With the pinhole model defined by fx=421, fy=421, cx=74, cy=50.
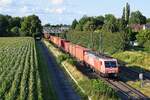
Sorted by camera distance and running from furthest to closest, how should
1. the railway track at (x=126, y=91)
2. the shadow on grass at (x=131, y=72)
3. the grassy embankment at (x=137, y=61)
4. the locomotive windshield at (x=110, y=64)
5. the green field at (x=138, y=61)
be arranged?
the green field at (x=138, y=61)
the grassy embankment at (x=137, y=61)
the shadow on grass at (x=131, y=72)
the locomotive windshield at (x=110, y=64)
the railway track at (x=126, y=91)

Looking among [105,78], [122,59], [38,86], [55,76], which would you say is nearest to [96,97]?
[38,86]

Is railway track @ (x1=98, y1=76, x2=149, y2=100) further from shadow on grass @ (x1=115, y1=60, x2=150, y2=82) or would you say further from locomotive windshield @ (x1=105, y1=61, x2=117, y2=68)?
shadow on grass @ (x1=115, y1=60, x2=150, y2=82)

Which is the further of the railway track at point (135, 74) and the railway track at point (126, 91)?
the railway track at point (135, 74)

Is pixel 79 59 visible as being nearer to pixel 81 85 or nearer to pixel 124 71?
pixel 124 71

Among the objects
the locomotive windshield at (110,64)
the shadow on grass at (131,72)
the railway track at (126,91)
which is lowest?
the shadow on grass at (131,72)

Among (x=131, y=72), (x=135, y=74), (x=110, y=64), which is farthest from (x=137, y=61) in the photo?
(x=110, y=64)

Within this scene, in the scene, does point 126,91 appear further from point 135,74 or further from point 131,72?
point 131,72

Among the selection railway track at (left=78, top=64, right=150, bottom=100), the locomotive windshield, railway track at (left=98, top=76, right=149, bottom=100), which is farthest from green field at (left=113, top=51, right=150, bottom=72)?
railway track at (left=98, top=76, right=149, bottom=100)

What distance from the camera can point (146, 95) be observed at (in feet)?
112

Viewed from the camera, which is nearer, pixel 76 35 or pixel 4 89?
pixel 4 89

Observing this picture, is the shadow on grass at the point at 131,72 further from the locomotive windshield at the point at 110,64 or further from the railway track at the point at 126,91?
the railway track at the point at 126,91

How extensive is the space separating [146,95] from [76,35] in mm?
92629

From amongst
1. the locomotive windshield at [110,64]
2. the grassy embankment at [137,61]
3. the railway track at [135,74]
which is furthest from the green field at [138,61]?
the locomotive windshield at [110,64]

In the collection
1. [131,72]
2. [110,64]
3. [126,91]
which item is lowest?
[131,72]
